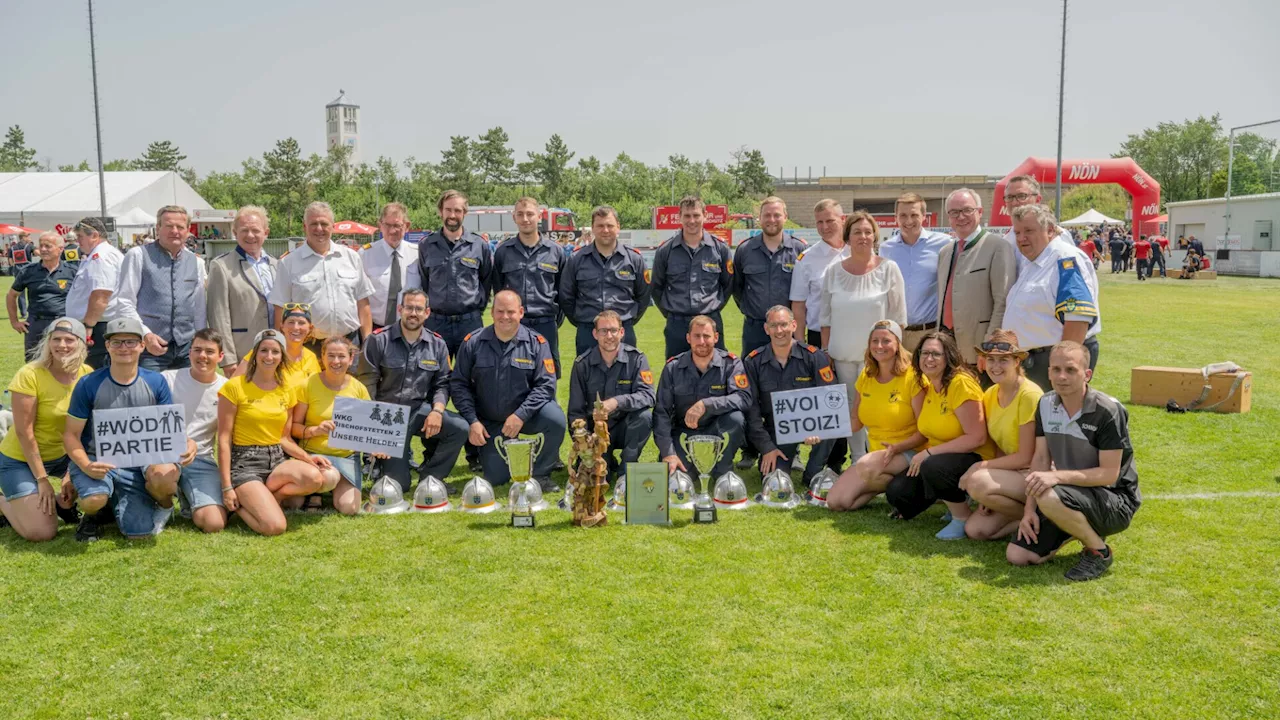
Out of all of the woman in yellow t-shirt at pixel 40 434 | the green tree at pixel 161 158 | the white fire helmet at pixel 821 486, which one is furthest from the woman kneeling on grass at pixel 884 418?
the green tree at pixel 161 158

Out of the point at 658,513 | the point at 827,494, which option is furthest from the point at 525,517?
Answer: the point at 827,494

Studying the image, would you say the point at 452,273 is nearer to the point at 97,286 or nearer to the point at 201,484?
the point at 97,286

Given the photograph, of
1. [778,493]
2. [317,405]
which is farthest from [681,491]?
[317,405]

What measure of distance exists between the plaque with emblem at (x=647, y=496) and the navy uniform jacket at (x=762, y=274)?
2124 millimetres

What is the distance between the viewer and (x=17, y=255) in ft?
83.7

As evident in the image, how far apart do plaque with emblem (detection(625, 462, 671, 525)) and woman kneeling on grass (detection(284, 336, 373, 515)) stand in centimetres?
170

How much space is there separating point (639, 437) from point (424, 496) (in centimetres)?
147

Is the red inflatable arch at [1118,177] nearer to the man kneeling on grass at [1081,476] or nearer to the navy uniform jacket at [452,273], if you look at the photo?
the navy uniform jacket at [452,273]

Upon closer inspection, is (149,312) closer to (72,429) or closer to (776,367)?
(72,429)

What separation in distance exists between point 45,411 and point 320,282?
1.88 meters

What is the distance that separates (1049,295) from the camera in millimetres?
5254

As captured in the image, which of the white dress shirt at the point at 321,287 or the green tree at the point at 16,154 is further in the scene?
the green tree at the point at 16,154

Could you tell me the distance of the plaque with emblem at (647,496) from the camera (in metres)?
5.17

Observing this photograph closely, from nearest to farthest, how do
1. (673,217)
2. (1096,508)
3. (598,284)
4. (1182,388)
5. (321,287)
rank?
(1096,508) < (321,287) < (598,284) < (1182,388) < (673,217)
